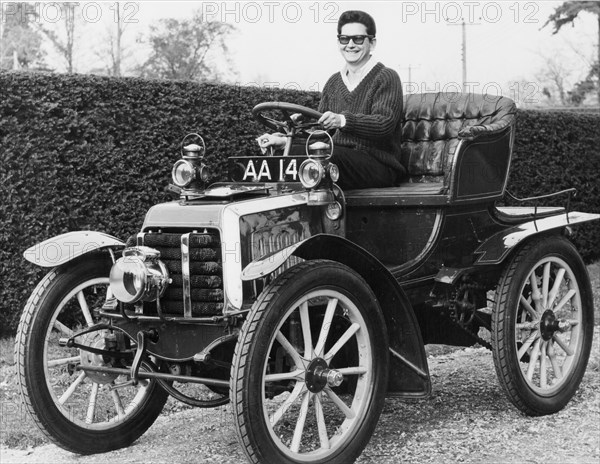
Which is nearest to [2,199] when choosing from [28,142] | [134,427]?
[28,142]

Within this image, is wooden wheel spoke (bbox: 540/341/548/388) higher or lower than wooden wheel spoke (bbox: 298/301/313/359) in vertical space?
lower

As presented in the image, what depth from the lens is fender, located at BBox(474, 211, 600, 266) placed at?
4973 mm

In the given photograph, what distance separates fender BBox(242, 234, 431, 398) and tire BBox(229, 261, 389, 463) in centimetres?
19

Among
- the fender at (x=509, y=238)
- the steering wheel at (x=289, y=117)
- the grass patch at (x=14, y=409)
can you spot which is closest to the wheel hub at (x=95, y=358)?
the grass patch at (x=14, y=409)

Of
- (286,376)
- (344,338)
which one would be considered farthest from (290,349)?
(344,338)

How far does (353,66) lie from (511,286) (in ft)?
5.14

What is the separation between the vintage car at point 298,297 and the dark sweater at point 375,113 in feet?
0.81

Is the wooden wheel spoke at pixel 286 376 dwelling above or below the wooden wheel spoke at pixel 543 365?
above

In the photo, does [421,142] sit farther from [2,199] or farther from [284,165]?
[2,199]

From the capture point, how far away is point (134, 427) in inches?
181

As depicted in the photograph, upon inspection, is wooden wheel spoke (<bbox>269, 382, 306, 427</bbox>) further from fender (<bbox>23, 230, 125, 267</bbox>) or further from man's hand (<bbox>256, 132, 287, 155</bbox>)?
man's hand (<bbox>256, 132, 287, 155</bbox>)

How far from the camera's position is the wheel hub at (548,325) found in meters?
5.27

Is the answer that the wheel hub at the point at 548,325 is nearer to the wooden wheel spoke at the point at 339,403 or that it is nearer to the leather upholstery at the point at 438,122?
the leather upholstery at the point at 438,122

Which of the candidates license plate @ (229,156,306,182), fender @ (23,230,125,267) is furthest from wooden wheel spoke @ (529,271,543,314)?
fender @ (23,230,125,267)
